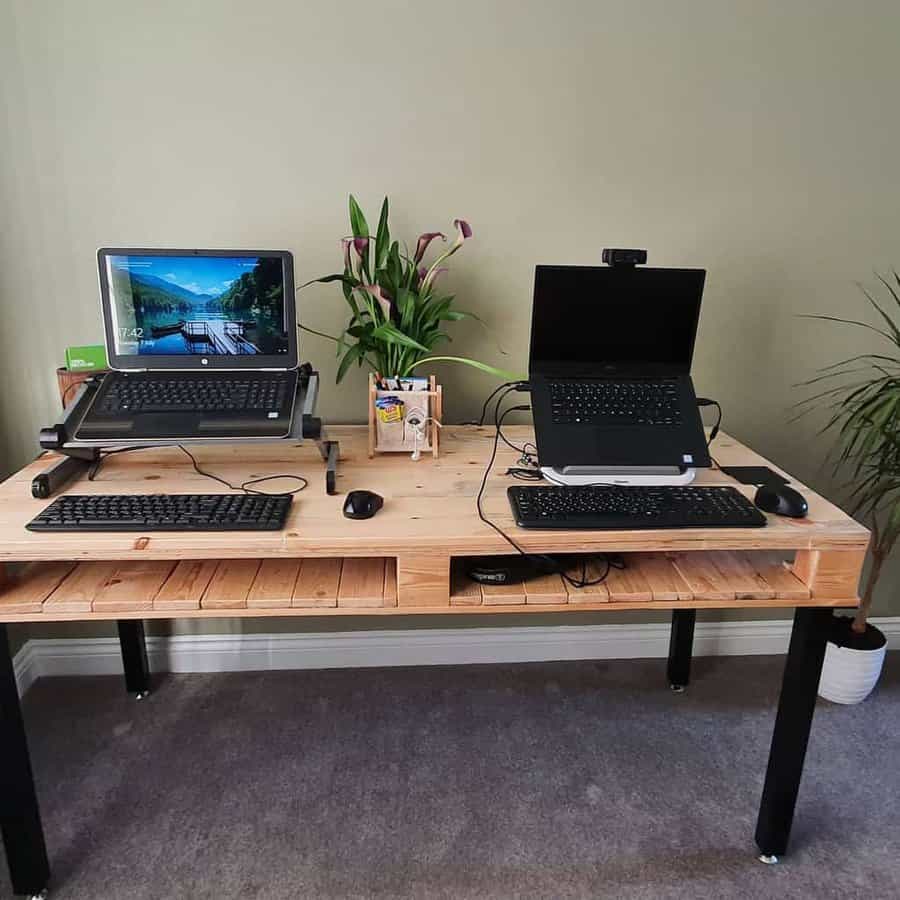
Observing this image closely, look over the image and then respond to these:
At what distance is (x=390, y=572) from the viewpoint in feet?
4.46

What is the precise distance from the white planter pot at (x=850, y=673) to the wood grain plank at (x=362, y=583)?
1.38 metres

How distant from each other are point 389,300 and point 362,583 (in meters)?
0.67

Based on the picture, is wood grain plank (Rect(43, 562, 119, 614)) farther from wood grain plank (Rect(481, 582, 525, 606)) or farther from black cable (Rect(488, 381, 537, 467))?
black cable (Rect(488, 381, 537, 467))

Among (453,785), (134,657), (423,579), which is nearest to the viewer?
(423,579)

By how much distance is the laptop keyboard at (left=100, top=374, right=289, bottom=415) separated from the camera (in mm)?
1445

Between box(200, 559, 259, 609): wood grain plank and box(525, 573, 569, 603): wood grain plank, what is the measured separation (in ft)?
1.72

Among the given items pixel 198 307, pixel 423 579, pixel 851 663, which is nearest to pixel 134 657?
pixel 198 307

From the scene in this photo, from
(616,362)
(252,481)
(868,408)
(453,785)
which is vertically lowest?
(453,785)

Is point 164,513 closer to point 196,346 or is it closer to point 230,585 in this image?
point 230,585

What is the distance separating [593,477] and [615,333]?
1.19ft

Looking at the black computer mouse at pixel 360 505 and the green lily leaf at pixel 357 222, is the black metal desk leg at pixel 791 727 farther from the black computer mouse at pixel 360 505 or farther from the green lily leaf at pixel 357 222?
the green lily leaf at pixel 357 222

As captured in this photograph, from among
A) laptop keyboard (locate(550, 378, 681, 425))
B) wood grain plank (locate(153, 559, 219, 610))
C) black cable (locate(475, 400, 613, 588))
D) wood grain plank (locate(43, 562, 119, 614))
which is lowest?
wood grain plank (locate(43, 562, 119, 614))

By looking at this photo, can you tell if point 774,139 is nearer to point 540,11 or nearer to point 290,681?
point 540,11

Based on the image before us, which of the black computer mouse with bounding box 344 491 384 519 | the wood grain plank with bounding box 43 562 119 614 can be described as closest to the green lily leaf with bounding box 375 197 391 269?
the black computer mouse with bounding box 344 491 384 519
